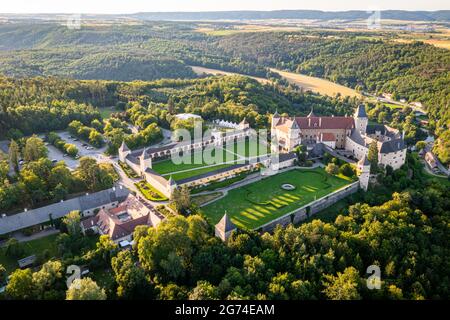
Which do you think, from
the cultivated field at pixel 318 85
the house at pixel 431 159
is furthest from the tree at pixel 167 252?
the cultivated field at pixel 318 85

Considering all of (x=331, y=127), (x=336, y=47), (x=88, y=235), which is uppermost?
(x=336, y=47)

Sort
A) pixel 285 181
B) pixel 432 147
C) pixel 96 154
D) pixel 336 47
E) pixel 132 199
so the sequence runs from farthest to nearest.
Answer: pixel 336 47
pixel 432 147
pixel 96 154
pixel 285 181
pixel 132 199

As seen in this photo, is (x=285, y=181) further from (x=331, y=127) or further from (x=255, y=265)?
(x=255, y=265)

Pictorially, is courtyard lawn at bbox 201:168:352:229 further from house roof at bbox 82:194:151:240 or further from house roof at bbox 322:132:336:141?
house roof at bbox 322:132:336:141

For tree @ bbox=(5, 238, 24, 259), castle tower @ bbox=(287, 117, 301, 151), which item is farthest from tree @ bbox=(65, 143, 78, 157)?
castle tower @ bbox=(287, 117, 301, 151)

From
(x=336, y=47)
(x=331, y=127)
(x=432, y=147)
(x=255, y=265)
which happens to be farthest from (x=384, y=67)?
(x=255, y=265)

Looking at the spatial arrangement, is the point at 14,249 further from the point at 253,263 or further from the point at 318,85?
the point at 318,85
